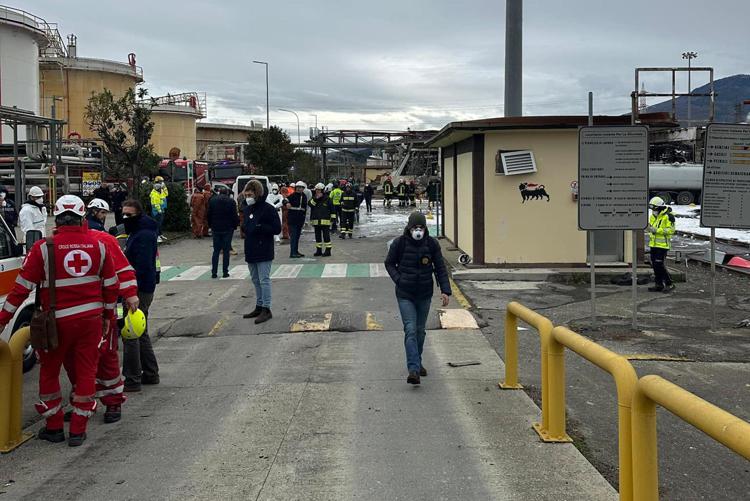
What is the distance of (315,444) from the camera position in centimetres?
525

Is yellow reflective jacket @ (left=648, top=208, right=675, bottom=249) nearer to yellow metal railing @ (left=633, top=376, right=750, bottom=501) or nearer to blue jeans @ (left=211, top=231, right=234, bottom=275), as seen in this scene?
blue jeans @ (left=211, top=231, right=234, bottom=275)

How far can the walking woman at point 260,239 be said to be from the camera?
386 inches

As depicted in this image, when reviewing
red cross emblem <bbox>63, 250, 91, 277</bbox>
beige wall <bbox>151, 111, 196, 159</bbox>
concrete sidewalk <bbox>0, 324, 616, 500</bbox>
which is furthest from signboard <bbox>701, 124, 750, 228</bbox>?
beige wall <bbox>151, 111, 196, 159</bbox>

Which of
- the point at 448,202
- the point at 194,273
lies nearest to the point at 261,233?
the point at 194,273

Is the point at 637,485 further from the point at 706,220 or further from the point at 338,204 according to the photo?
the point at 338,204

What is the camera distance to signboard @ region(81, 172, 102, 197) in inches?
1333

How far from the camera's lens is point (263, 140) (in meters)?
44.8

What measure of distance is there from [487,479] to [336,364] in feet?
11.1

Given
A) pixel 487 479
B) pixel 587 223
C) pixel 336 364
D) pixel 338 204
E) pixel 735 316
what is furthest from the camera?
pixel 338 204

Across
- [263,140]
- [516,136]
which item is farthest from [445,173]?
[263,140]

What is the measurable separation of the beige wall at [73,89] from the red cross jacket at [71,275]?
57222 mm

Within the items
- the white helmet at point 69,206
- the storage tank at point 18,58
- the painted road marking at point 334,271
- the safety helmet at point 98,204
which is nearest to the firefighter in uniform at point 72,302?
the white helmet at point 69,206

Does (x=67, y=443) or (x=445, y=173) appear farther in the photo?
(x=445, y=173)

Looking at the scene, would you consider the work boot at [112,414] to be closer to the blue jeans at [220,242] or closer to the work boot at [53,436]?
the work boot at [53,436]
